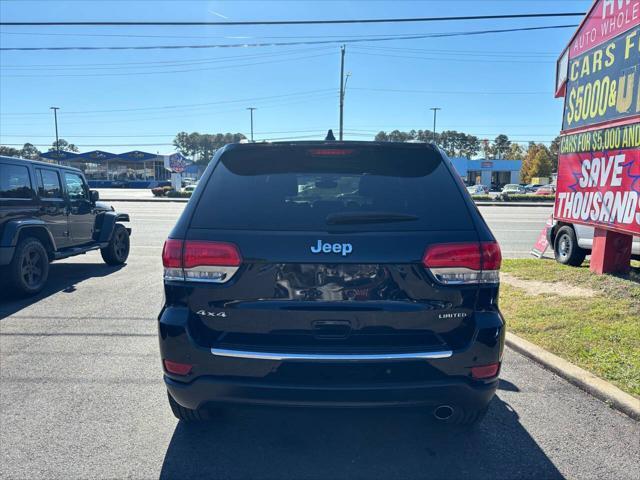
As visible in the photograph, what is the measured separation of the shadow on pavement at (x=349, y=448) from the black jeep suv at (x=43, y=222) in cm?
492

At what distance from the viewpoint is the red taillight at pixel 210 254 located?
2.47 m

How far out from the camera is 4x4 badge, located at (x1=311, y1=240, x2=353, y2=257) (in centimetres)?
245

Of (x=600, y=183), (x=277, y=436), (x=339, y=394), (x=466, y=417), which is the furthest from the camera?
(x=600, y=183)

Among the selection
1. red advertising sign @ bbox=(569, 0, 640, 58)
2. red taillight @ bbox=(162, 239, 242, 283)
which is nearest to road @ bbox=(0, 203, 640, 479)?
red taillight @ bbox=(162, 239, 242, 283)

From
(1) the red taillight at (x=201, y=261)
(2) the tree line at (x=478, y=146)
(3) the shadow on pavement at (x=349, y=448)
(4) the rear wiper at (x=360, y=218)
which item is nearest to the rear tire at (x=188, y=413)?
(3) the shadow on pavement at (x=349, y=448)

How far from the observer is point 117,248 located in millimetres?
9492

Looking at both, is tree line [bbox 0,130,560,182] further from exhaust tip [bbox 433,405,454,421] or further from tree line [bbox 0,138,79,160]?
exhaust tip [bbox 433,405,454,421]

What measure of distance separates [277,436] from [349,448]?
48 centimetres

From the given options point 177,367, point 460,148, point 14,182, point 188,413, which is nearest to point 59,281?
point 14,182

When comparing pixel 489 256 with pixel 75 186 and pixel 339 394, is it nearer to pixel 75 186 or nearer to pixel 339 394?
pixel 339 394

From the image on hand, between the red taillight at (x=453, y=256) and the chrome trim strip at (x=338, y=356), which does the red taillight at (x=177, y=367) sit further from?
the red taillight at (x=453, y=256)

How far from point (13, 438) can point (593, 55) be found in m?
8.93

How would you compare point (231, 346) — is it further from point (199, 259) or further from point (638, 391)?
point (638, 391)

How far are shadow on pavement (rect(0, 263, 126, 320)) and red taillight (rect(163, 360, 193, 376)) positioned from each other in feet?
14.9
